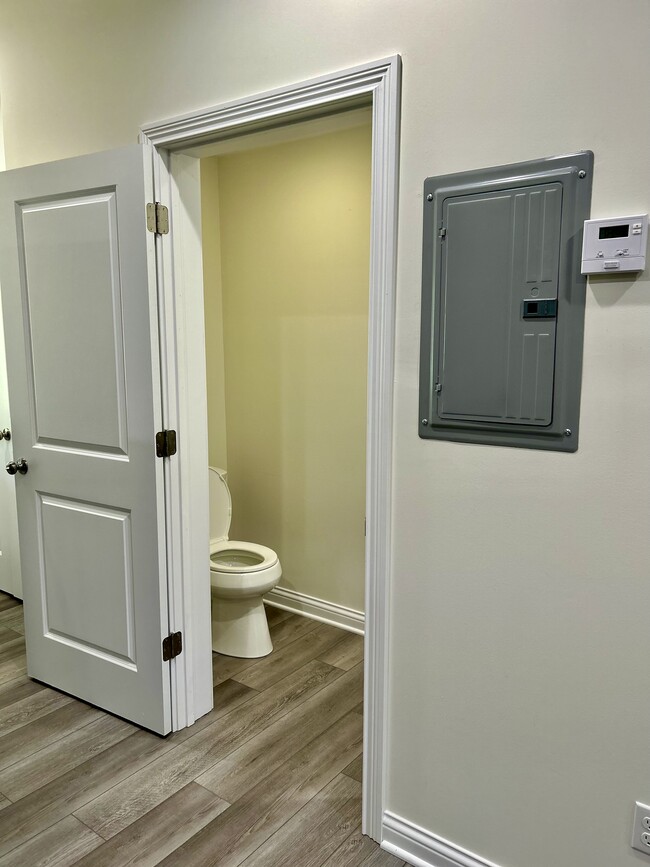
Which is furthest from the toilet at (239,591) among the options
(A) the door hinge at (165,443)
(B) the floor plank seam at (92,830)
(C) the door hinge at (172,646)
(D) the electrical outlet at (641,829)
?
(D) the electrical outlet at (641,829)

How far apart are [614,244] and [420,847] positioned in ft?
5.25

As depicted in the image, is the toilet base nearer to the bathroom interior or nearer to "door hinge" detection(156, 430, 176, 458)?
the bathroom interior

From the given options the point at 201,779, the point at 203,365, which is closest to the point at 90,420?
the point at 203,365

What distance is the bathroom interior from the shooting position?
2865mm

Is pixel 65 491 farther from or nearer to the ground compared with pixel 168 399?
nearer to the ground

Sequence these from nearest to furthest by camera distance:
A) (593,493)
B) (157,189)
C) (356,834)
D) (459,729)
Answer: (593,493)
(459,729)
(356,834)
(157,189)

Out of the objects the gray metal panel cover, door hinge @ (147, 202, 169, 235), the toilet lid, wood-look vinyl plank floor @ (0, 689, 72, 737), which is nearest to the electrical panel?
the gray metal panel cover

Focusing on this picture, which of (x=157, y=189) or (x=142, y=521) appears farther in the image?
(x=142, y=521)

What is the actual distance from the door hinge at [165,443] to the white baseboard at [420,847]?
126 cm

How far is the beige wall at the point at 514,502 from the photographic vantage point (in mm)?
1334

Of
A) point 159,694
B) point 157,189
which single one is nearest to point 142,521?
point 159,694

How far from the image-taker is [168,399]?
2.15 metres

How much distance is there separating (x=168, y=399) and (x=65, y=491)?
1.93ft

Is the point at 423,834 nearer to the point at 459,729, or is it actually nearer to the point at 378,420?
the point at 459,729
